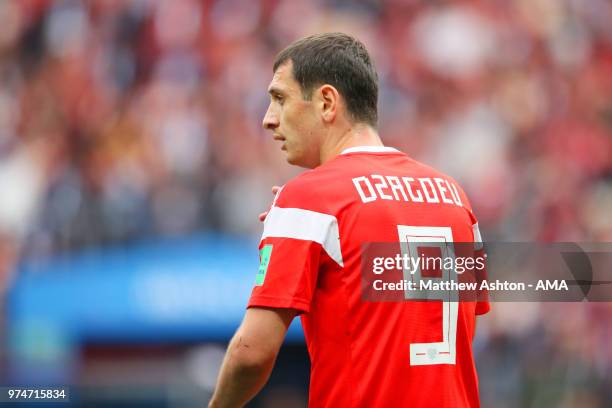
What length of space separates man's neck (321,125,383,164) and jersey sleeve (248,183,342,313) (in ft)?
1.04

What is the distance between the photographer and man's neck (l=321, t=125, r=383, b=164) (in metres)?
3.06

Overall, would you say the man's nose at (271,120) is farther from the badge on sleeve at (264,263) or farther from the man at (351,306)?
the badge on sleeve at (264,263)

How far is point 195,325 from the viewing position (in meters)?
7.90

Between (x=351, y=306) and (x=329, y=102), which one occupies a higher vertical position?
(x=329, y=102)

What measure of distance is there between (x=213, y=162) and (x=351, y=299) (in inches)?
273

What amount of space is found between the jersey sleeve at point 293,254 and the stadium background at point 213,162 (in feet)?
14.1

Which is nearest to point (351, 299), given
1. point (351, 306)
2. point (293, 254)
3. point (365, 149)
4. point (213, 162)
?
point (351, 306)

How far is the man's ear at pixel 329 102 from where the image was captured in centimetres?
304

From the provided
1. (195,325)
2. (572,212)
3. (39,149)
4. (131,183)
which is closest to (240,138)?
(131,183)

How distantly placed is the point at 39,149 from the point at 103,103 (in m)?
0.90

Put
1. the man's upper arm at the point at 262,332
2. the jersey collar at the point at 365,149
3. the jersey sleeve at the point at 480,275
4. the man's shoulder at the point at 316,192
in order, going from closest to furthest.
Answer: the man's upper arm at the point at 262,332, the man's shoulder at the point at 316,192, the jersey collar at the point at 365,149, the jersey sleeve at the point at 480,275

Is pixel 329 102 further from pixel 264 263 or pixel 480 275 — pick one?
pixel 480 275

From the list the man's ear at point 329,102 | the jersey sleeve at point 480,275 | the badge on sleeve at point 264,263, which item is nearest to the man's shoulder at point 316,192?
the badge on sleeve at point 264,263

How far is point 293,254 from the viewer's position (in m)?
2.73
